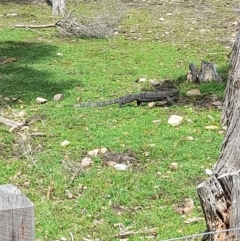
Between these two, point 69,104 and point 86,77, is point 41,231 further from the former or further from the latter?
point 86,77

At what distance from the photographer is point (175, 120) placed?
656 centimetres

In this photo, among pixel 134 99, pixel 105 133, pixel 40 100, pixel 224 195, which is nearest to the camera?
pixel 224 195

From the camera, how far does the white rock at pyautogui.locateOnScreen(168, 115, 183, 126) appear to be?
6512 millimetres

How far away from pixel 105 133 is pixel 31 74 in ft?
9.89

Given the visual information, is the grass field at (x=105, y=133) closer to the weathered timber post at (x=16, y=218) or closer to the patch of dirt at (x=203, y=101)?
the patch of dirt at (x=203, y=101)

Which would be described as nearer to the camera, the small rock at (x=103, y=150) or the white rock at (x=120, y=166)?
the white rock at (x=120, y=166)

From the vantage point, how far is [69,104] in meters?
7.41

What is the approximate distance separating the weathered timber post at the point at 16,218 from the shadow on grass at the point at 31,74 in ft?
19.1

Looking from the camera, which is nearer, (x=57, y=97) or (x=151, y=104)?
(x=151, y=104)

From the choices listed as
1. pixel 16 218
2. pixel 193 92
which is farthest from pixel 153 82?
pixel 16 218

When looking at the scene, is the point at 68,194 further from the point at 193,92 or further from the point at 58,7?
the point at 58,7

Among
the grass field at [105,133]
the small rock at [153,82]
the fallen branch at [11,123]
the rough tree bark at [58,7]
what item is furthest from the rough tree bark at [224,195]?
the rough tree bark at [58,7]

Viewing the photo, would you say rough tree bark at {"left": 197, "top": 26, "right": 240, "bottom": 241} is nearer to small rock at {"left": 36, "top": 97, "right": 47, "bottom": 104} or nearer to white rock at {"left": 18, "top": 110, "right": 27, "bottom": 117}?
white rock at {"left": 18, "top": 110, "right": 27, "bottom": 117}

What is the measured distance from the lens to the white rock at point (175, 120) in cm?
651
